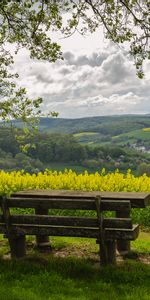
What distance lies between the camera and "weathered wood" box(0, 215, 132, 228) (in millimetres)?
8414

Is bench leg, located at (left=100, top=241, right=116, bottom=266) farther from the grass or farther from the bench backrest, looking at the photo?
the bench backrest

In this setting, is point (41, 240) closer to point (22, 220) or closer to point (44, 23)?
point (22, 220)

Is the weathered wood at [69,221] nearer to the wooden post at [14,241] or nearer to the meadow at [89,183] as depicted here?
the wooden post at [14,241]

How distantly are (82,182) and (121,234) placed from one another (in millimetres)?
9821

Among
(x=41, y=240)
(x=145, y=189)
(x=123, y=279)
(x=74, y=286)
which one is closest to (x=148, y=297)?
(x=123, y=279)

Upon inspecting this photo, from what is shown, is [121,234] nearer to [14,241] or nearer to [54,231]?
[54,231]

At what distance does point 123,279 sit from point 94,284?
63 cm

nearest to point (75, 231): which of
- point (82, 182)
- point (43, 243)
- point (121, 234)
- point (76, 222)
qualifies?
point (76, 222)

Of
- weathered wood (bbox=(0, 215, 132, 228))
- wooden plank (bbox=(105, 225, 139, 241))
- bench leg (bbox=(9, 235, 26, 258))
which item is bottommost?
bench leg (bbox=(9, 235, 26, 258))

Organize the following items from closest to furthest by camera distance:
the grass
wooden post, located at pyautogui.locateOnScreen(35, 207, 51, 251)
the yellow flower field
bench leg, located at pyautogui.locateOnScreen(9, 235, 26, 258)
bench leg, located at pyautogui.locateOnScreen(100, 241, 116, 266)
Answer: the grass, bench leg, located at pyautogui.locateOnScreen(100, 241, 116, 266), bench leg, located at pyautogui.locateOnScreen(9, 235, 26, 258), wooden post, located at pyautogui.locateOnScreen(35, 207, 51, 251), the yellow flower field

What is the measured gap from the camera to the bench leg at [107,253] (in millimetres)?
8852

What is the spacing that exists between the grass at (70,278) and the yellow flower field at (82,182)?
25.9 ft

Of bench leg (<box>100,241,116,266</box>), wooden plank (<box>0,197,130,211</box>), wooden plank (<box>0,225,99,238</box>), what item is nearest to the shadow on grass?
bench leg (<box>100,241,116,266</box>)

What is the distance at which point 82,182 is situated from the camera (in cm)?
1822
